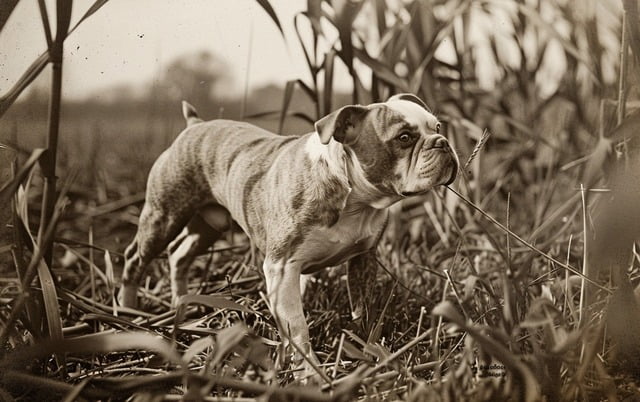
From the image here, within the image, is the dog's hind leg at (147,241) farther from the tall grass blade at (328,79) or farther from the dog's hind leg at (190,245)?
the tall grass blade at (328,79)

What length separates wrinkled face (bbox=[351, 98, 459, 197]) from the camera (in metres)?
1.90

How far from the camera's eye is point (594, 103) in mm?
3768

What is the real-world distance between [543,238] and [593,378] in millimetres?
1536

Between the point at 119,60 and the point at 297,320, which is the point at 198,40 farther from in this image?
the point at 297,320

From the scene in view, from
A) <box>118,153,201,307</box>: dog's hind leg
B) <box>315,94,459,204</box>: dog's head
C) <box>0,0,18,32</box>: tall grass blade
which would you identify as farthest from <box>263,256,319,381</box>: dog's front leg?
<box>0,0,18,32</box>: tall grass blade

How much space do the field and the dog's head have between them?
0.89 feet

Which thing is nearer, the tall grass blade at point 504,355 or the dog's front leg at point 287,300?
the tall grass blade at point 504,355

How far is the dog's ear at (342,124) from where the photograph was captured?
1.83m

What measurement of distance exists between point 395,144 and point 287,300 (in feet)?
1.72

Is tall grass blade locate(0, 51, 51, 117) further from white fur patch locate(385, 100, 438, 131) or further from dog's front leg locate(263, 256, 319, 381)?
white fur patch locate(385, 100, 438, 131)

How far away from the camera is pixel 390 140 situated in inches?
76.4

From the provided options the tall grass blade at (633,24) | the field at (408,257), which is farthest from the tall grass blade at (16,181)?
the tall grass blade at (633,24)

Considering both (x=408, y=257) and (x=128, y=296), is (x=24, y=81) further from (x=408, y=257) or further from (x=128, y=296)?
(x=408, y=257)

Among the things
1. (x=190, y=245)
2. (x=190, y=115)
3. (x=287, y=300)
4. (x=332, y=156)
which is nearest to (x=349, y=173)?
(x=332, y=156)
